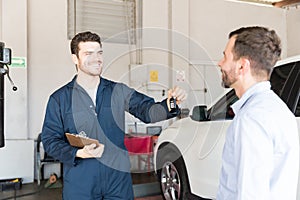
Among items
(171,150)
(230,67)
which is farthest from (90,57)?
(171,150)

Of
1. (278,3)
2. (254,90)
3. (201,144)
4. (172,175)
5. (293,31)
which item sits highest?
(278,3)

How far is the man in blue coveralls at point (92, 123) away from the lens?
72.7 inches

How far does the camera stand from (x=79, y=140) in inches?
69.7

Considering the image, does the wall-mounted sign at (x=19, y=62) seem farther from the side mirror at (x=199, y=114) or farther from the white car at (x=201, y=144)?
the side mirror at (x=199, y=114)

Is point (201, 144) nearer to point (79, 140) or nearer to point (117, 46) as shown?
point (79, 140)

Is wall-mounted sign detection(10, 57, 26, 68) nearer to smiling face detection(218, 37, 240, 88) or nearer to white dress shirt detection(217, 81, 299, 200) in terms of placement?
smiling face detection(218, 37, 240, 88)

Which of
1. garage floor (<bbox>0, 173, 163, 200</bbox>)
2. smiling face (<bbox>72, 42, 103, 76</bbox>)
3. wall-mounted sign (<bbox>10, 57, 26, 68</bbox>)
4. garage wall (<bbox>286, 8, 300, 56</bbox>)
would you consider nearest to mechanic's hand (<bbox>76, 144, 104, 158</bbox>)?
smiling face (<bbox>72, 42, 103, 76</bbox>)

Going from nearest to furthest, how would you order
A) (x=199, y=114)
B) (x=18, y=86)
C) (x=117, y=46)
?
(x=199, y=114)
(x=18, y=86)
(x=117, y=46)

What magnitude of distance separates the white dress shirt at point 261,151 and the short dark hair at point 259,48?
66 millimetres

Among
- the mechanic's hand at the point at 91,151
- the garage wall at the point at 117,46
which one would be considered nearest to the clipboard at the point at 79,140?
the mechanic's hand at the point at 91,151

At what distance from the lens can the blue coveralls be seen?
185cm

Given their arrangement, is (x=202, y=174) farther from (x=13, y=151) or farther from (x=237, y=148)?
(x=13, y=151)

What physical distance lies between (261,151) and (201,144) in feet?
6.14

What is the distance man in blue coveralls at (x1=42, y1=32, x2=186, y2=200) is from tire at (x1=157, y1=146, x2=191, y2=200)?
5.01 ft
